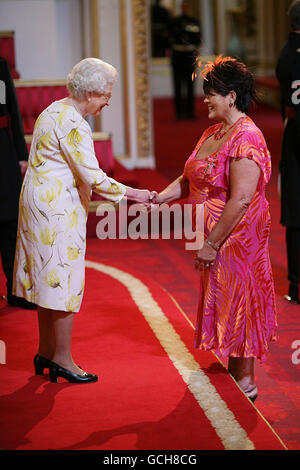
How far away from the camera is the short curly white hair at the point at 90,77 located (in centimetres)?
327

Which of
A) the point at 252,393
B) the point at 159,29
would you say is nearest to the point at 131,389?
the point at 252,393

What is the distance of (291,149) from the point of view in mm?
5109

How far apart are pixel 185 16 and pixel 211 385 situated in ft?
36.1

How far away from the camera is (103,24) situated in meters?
9.10

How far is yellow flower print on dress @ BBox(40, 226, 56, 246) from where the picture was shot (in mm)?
3334

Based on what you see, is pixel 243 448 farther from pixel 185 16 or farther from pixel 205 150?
pixel 185 16

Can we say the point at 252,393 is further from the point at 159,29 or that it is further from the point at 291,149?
the point at 159,29

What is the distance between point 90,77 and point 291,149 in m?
2.16

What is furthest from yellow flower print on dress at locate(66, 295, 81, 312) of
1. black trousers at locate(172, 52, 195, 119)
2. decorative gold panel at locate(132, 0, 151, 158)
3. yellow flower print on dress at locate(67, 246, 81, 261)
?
black trousers at locate(172, 52, 195, 119)

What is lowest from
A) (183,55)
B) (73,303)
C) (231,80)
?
→ (73,303)

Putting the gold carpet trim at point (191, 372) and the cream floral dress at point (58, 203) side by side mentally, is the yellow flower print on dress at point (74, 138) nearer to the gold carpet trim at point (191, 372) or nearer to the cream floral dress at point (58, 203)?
the cream floral dress at point (58, 203)

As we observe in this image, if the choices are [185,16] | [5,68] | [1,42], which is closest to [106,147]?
[1,42]

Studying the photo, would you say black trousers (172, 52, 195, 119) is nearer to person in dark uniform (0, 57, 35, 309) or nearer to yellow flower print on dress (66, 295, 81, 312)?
person in dark uniform (0, 57, 35, 309)

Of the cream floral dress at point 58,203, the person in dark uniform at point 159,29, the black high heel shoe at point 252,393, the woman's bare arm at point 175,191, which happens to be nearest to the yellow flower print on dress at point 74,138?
the cream floral dress at point 58,203
